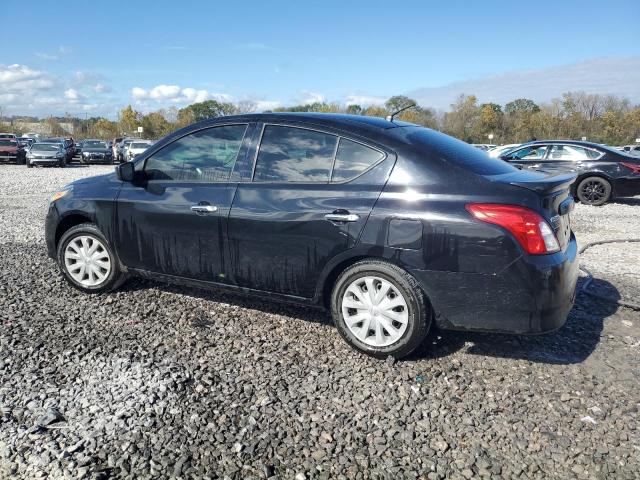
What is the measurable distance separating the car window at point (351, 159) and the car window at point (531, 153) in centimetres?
1029

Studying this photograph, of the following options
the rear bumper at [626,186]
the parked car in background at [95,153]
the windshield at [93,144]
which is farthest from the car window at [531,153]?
the windshield at [93,144]

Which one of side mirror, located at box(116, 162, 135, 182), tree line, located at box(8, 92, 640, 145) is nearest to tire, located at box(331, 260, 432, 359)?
side mirror, located at box(116, 162, 135, 182)

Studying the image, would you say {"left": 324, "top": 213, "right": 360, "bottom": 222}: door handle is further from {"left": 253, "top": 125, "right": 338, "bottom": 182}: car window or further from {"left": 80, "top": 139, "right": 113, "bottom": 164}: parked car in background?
{"left": 80, "top": 139, "right": 113, "bottom": 164}: parked car in background

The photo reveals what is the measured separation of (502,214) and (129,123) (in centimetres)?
8367

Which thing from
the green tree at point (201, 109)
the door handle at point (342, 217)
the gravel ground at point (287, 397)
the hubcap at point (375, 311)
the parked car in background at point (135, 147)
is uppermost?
the green tree at point (201, 109)

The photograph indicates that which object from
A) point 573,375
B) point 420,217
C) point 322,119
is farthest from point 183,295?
point 573,375

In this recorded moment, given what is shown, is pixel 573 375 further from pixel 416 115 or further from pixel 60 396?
pixel 416 115

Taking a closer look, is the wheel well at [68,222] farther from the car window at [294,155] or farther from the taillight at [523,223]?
the taillight at [523,223]

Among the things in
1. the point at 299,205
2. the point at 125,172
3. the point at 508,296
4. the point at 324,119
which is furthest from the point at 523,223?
the point at 125,172

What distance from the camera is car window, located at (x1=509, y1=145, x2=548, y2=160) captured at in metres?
12.6

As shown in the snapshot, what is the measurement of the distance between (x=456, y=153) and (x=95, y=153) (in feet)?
108

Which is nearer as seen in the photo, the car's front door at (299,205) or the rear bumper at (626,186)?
the car's front door at (299,205)

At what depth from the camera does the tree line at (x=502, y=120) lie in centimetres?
5747

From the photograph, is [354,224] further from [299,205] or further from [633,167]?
[633,167]
